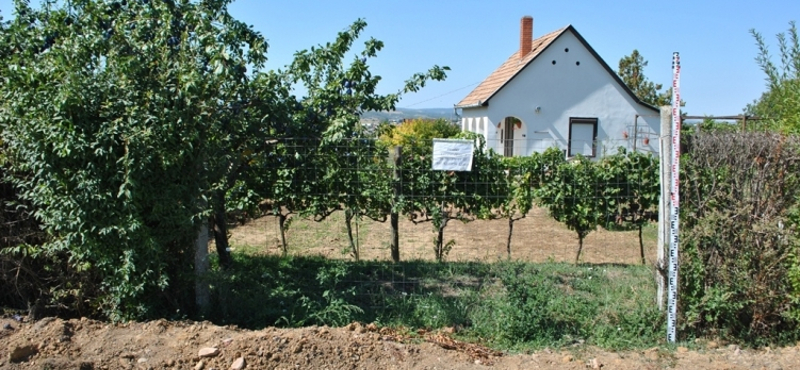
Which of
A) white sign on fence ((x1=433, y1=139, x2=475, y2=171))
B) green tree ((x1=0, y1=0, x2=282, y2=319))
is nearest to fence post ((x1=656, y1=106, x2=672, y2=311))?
white sign on fence ((x1=433, y1=139, x2=475, y2=171))

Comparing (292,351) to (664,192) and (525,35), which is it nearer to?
(664,192)

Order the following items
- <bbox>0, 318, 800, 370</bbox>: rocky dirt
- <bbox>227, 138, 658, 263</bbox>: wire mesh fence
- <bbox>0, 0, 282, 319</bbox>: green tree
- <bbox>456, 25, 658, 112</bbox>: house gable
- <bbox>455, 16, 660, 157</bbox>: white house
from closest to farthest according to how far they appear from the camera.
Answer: <bbox>0, 318, 800, 370</bbox>: rocky dirt
<bbox>0, 0, 282, 319</bbox>: green tree
<bbox>227, 138, 658, 263</bbox>: wire mesh fence
<bbox>456, 25, 658, 112</bbox>: house gable
<bbox>455, 16, 660, 157</bbox>: white house

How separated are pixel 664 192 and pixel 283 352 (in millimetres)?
3503

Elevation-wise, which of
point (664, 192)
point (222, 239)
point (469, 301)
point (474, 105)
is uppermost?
point (474, 105)

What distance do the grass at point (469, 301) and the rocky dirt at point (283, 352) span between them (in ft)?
1.01

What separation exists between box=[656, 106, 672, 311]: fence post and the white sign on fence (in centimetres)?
205

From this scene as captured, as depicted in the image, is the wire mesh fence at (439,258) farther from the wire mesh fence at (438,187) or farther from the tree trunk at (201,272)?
the tree trunk at (201,272)

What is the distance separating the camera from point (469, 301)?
5.93m

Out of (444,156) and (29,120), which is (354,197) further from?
(29,120)

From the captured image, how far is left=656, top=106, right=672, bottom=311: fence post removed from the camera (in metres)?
5.54

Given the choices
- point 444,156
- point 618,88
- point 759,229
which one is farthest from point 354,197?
point 618,88

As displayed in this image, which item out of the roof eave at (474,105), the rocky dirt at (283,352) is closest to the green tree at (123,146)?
the rocky dirt at (283,352)

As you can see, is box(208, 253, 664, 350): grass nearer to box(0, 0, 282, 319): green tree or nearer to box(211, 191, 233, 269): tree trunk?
box(211, 191, 233, 269): tree trunk

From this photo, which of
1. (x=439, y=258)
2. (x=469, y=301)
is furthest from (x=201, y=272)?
(x=439, y=258)
